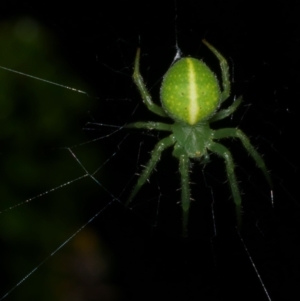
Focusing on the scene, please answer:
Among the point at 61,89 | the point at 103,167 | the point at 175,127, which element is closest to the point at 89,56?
the point at 61,89

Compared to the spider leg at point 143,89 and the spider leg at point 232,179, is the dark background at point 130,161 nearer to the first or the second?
the spider leg at point 143,89

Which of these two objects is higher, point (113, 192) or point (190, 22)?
point (190, 22)

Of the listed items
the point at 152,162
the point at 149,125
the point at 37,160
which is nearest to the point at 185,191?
the point at 152,162

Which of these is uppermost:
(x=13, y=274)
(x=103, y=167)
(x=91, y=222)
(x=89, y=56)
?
(x=89, y=56)

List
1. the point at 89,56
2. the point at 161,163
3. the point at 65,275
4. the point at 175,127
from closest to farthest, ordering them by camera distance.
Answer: the point at 175,127, the point at 65,275, the point at 161,163, the point at 89,56

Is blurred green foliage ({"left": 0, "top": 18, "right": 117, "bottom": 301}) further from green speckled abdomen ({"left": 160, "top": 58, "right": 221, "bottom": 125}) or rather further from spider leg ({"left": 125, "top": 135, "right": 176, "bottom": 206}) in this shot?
green speckled abdomen ({"left": 160, "top": 58, "right": 221, "bottom": 125})

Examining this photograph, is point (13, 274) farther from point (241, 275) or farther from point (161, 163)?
point (241, 275)

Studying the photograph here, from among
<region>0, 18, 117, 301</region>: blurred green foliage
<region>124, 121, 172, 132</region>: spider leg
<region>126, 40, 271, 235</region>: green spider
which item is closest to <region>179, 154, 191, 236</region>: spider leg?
<region>126, 40, 271, 235</region>: green spider
